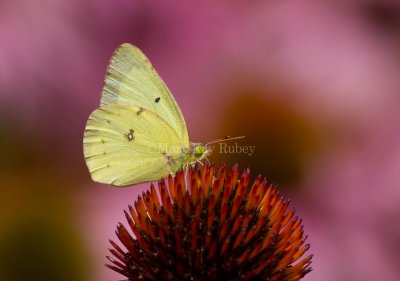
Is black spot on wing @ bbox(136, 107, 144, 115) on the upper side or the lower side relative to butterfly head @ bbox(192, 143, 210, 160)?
upper

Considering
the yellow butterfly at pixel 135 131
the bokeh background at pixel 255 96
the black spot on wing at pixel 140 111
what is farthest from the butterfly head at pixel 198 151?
the bokeh background at pixel 255 96

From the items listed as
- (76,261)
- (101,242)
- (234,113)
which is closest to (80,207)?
(101,242)

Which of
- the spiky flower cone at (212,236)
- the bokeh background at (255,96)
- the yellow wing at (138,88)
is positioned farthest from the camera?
the bokeh background at (255,96)

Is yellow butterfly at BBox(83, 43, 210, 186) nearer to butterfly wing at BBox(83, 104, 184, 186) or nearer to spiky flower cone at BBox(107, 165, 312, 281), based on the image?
butterfly wing at BBox(83, 104, 184, 186)

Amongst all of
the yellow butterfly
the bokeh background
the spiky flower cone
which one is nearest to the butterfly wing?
the yellow butterfly

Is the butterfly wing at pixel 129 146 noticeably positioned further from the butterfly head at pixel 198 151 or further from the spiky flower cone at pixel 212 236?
the spiky flower cone at pixel 212 236

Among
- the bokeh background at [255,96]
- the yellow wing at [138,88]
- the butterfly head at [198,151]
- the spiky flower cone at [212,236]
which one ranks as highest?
the bokeh background at [255,96]
